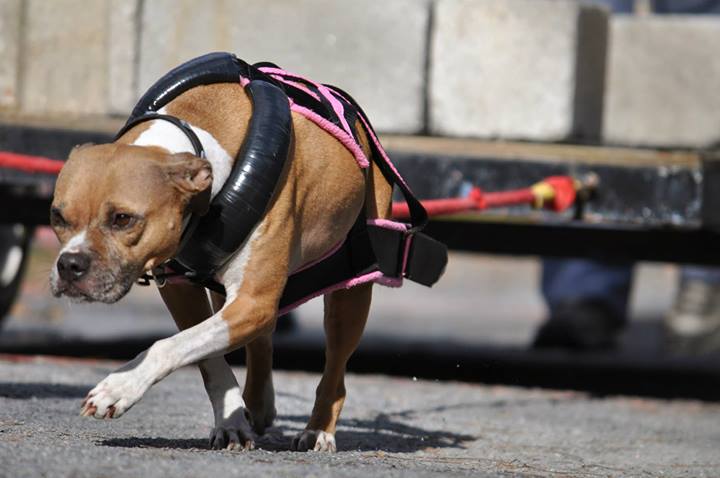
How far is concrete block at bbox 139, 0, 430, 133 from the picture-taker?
21.3ft

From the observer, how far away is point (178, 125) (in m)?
3.65

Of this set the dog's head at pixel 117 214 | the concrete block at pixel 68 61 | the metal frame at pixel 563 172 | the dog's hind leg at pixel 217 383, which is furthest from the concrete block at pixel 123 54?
the dog's head at pixel 117 214

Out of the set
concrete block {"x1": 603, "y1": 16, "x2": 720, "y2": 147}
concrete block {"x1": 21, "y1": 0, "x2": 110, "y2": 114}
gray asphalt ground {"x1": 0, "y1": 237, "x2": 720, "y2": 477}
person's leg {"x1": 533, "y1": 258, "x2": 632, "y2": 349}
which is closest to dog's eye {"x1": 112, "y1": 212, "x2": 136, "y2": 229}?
gray asphalt ground {"x1": 0, "y1": 237, "x2": 720, "y2": 477}

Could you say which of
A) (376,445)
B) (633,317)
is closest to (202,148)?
(376,445)

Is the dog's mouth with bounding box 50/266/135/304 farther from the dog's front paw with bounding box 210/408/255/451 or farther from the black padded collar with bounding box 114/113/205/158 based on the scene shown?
the dog's front paw with bounding box 210/408/255/451

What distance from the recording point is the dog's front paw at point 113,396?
333cm

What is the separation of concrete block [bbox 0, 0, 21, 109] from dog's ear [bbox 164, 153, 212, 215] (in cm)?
343

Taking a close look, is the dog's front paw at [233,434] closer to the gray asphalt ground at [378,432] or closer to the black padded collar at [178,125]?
the gray asphalt ground at [378,432]

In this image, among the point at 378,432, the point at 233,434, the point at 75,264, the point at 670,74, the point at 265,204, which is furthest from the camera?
the point at 670,74

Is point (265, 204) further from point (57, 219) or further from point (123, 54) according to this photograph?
point (123, 54)

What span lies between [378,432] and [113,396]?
156cm

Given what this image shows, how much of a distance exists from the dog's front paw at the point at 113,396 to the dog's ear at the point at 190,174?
46 cm

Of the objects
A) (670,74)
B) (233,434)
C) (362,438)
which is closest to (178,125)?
(233,434)

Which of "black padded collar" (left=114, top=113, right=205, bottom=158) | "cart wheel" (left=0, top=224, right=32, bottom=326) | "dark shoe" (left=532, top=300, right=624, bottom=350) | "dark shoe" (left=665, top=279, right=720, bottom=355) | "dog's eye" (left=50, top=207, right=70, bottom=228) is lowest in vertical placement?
"dark shoe" (left=665, top=279, right=720, bottom=355)
